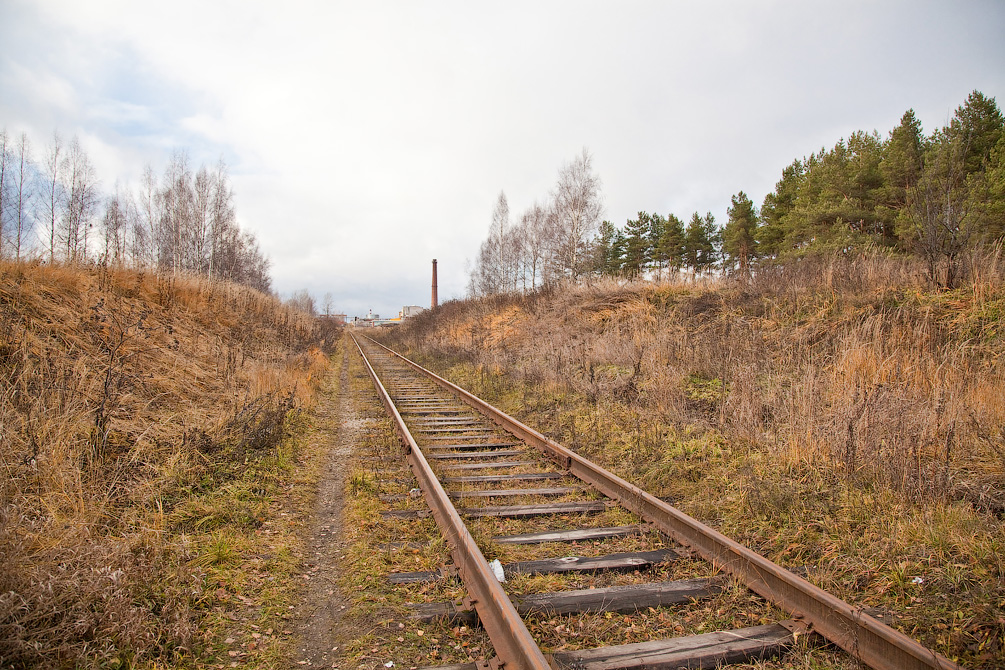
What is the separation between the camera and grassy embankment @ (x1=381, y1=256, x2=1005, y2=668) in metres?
3.06

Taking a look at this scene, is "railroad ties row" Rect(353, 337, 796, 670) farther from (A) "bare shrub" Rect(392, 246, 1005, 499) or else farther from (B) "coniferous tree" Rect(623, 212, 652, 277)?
(B) "coniferous tree" Rect(623, 212, 652, 277)

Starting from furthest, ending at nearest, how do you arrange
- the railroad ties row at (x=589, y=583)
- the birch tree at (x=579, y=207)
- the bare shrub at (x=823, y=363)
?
the birch tree at (x=579, y=207), the bare shrub at (x=823, y=363), the railroad ties row at (x=589, y=583)

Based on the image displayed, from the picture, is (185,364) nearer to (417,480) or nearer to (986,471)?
(417,480)

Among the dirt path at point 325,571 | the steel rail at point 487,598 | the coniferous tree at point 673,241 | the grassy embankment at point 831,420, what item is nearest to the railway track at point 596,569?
the steel rail at point 487,598

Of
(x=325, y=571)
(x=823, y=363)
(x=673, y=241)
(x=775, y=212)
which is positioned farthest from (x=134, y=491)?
(x=673, y=241)

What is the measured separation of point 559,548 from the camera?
3754 millimetres

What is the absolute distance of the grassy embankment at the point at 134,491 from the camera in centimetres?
250

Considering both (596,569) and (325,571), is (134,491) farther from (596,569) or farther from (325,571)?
(596,569)

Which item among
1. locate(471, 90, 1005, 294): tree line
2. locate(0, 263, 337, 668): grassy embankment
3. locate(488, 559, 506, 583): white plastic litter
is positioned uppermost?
locate(471, 90, 1005, 294): tree line

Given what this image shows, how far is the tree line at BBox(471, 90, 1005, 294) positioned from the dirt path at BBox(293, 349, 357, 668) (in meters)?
8.98

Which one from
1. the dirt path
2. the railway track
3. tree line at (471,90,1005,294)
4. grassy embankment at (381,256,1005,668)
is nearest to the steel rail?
the railway track

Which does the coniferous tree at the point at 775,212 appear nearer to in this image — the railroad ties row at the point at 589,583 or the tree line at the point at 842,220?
the tree line at the point at 842,220

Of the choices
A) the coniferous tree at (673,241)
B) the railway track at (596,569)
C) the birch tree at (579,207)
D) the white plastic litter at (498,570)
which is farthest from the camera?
the coniferous tree at (673,241)

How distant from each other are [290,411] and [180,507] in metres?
3.95
